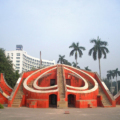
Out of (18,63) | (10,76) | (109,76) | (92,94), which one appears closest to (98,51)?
(92,94)

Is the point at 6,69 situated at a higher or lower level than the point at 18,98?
higher

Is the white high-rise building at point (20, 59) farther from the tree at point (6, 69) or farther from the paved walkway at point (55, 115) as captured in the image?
the paved walkway at point (55, 115)

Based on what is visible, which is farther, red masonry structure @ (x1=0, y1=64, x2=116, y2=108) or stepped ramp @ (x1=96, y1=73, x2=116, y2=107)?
stepped ramp @ (x1=96, y1=73, x2=116, y2=107)

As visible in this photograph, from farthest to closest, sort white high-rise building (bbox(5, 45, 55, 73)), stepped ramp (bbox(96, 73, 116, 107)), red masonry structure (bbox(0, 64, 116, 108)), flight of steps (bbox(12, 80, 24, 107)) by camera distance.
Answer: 1. white high-rise building (bbox(5, 45, 55, 73))
2. stepped ramp (bbox(96, 73, 116, 107))
3. flight of steps (bbox(12, 80, 24, 107))
4. red masonry structure (bbox(0, 64, 116, 108))

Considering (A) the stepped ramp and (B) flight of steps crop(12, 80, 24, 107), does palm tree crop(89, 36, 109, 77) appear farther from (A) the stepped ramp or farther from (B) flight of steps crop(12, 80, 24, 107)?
(B) flight of steps crop(12, 80, 24, 107)

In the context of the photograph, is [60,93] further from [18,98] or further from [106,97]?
[106,97]

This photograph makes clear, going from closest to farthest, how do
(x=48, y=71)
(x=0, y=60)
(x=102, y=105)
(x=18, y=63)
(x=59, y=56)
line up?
1. (x=102, y=105)
2. (x=48, y=71)
3. (x=0, y=60)
4. (x=59, y=56)
5. (x=18, y=63)

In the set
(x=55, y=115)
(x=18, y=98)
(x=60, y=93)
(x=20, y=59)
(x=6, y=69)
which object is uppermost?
(x=20, y=59)

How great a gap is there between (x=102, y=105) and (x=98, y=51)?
13.3 m

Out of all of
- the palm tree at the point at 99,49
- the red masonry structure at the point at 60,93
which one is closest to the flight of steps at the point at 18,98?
the red masonry structure at the point at 60,93

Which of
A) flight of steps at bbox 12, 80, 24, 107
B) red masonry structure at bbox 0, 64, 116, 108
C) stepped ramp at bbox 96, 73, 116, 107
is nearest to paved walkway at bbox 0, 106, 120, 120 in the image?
red masonry structure at bbox 0, 64, 116, 108

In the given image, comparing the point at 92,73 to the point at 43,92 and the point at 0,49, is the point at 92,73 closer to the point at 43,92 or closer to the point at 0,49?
the point at 43,92

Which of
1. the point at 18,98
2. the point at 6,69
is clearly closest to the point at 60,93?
the point at 18,98

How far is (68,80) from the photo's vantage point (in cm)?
1800
